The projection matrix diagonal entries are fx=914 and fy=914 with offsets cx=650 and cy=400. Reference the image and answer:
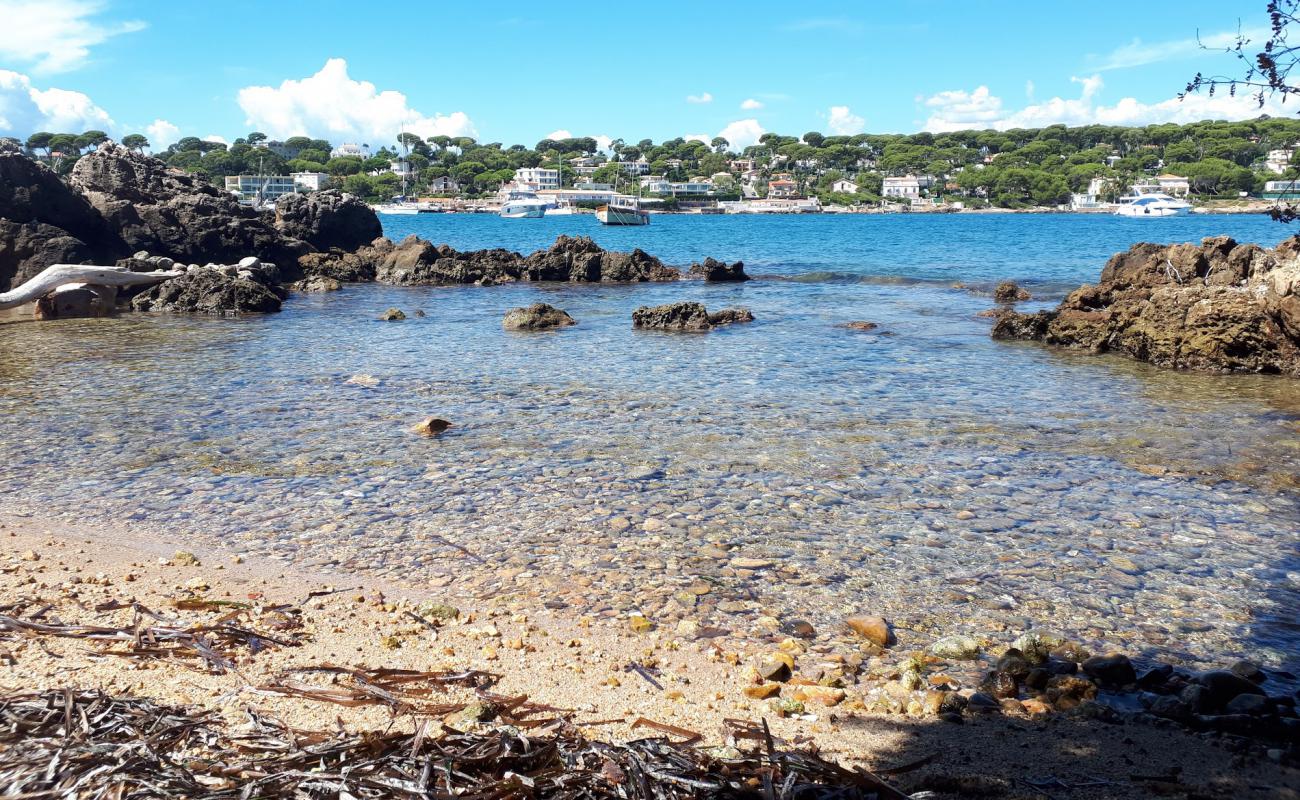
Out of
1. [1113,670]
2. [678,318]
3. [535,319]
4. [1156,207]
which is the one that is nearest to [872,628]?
[1113,670]

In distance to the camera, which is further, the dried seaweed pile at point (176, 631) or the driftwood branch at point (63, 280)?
the driftwood branch at point (63, 280)

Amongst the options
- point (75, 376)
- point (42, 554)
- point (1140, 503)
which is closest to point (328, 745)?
point (42, 554)

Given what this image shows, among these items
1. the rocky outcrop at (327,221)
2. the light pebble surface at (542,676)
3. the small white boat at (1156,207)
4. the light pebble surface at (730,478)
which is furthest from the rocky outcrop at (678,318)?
the small white boat at (1156,207)

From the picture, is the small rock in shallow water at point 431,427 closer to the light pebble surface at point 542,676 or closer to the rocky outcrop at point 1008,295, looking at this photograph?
the light pebble surface at point 542,676

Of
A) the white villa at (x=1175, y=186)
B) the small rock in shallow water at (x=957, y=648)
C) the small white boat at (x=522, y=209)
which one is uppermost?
the white villa at (x=1175, y=186)

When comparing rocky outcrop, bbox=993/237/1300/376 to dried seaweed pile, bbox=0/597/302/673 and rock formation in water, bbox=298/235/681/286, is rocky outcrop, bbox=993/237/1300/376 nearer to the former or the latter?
dried seaweed pile, bbox=0/597/302/673

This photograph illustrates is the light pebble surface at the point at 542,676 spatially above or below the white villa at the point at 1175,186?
below

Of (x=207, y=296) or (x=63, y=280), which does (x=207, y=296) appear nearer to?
(x=207, y=296)

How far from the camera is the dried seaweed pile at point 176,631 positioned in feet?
18.7

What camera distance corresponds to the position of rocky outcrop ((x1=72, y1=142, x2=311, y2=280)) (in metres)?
34.3

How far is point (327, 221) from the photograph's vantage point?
46625 mm

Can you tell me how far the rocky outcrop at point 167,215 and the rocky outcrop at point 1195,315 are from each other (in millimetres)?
30057

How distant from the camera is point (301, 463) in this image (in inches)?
413

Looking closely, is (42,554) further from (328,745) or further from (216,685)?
(328,745)
